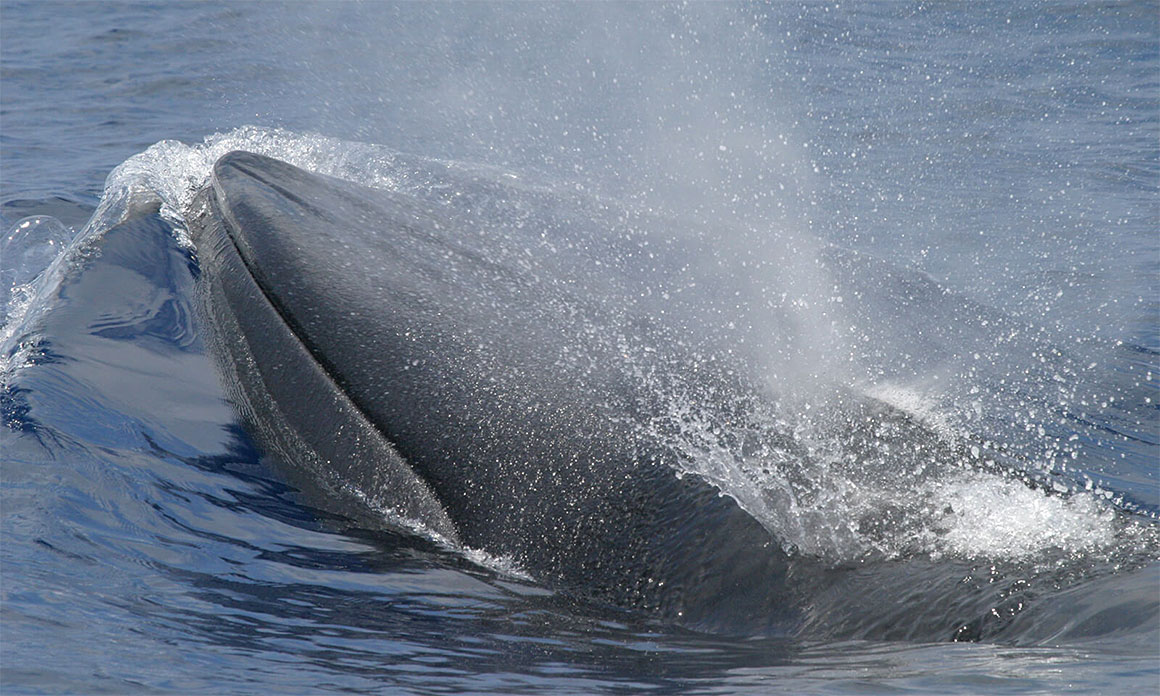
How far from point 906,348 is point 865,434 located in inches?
110

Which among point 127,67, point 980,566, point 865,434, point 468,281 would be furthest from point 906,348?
point 127,67

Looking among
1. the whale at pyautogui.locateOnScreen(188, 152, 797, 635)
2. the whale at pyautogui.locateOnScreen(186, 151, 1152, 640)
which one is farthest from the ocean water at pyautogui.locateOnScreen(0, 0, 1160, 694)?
the whale at pyautogui.locateOnScreen(188, 152, 797, 635)

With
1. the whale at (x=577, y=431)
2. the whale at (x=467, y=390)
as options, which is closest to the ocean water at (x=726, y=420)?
the whale at (x=577, y=431)

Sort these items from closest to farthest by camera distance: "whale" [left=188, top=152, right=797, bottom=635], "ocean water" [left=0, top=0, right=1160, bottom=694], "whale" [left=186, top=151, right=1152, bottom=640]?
1. "ocean water" [left=0, top=0, right=1160, bottom=694]
2. "whale" [left=186, top=151, right=1152, bottom=640]
3. "whale" [left=188, top=152, right=797, bottom=635]

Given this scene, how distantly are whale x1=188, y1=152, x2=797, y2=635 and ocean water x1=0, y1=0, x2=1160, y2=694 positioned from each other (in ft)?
0.45

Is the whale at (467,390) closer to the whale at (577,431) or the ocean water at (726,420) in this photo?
the whale at (577,431)

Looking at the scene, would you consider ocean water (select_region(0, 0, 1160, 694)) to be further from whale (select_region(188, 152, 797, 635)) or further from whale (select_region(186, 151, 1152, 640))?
whale (select_region(188, 152, 797, 635))

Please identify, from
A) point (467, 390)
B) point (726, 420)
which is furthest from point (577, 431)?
point (726, 420)

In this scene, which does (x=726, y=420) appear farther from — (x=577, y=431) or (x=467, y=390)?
(x=467, y=390)

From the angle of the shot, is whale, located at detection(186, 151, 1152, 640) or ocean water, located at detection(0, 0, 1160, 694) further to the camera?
whale, located at detection(186, 151, 1152, 640)

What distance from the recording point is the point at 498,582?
15.4ft

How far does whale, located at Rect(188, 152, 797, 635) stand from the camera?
15.2 feet

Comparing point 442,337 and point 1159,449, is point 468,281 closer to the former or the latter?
point 442,337

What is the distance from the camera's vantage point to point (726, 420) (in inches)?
208
